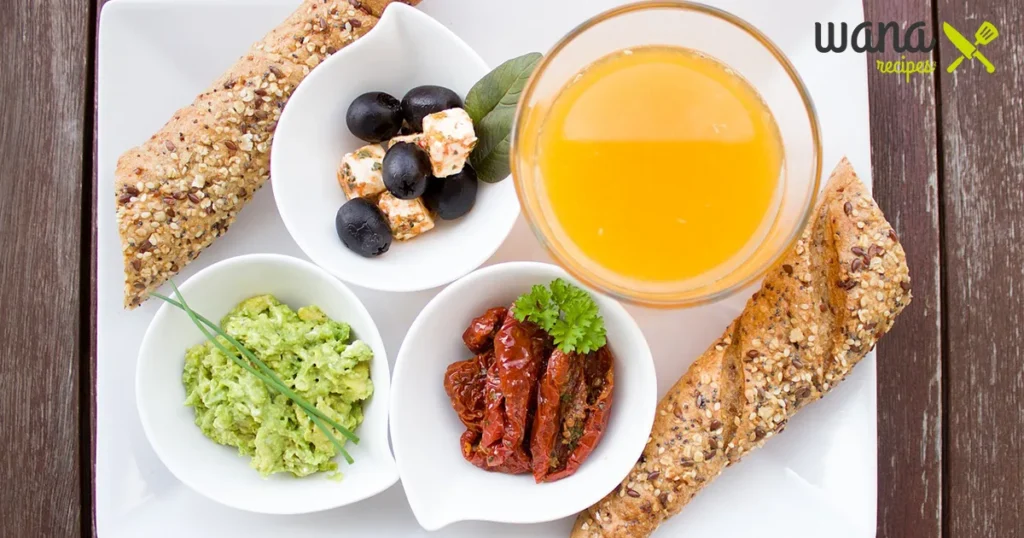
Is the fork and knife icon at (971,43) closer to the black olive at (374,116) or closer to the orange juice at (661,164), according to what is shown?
the orange juice at (661,164)

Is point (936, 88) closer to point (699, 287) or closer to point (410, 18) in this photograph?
point (699, 287)

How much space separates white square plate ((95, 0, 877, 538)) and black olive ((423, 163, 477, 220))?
0.21 metres

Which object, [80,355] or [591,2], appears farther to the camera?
[80,355]

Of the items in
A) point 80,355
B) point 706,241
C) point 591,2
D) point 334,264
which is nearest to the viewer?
point 706,241

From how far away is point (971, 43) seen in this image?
221 cm

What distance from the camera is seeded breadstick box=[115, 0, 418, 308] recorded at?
6.36 ft

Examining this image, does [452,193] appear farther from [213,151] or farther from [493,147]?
[213,151]

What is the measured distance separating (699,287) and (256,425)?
111cm

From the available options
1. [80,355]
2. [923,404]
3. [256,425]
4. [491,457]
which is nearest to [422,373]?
[491,457]

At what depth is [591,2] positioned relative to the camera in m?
2.10

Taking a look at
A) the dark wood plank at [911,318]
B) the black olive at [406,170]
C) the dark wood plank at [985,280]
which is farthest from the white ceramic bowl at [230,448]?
the dark wood plank at [985,280]

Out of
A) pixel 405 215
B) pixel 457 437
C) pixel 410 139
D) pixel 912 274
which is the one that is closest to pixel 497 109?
pixel 410 139

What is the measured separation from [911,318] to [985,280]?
24 centimetres

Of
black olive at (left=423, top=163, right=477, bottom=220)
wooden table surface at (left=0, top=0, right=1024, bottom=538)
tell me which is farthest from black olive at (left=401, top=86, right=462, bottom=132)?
wooden table surface at (left=0, top=0, right=1024, bottom=538)
